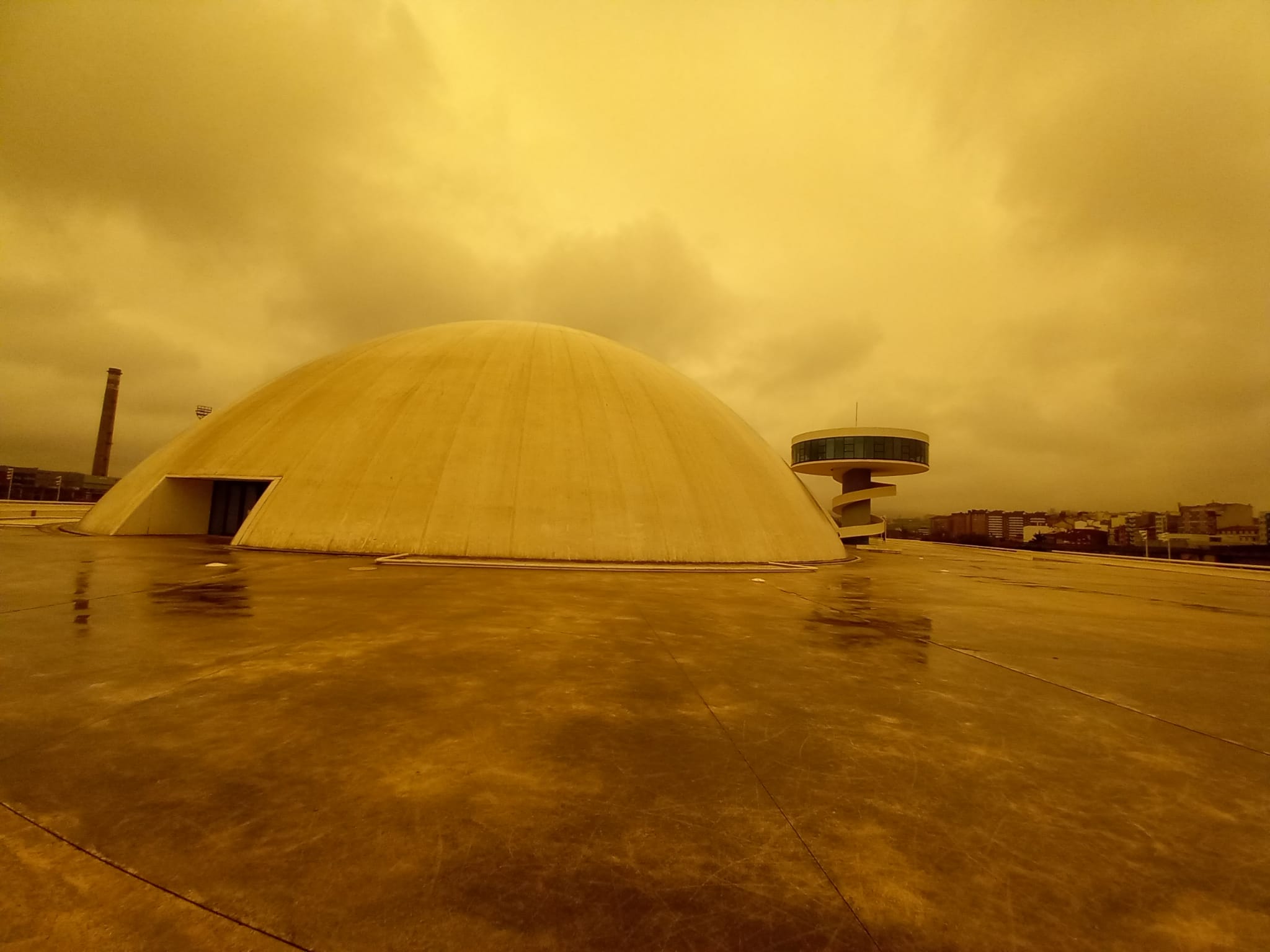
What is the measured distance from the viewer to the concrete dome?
1616 cm

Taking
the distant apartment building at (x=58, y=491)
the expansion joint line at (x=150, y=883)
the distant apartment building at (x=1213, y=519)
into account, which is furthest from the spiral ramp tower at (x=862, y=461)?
the distant apartment building at (x=1213, y=519)

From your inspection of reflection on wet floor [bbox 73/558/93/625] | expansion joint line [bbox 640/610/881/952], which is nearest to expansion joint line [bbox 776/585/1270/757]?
expansion joint line [bbox 640/610/881/952]

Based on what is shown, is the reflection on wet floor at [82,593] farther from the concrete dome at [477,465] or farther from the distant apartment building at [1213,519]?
the distant apartment building at [1213,519]

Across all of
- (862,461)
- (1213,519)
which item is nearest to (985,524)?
(1213,519)

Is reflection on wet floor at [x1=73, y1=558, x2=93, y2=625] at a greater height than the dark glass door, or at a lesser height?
lesser

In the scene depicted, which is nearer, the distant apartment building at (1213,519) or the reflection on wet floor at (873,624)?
the reflection on wet floor at (873,624)

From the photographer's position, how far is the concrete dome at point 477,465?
53.0ft

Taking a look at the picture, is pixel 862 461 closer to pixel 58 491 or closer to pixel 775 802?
pixel 775 802

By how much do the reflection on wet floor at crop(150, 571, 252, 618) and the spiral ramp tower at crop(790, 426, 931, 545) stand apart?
3867cm

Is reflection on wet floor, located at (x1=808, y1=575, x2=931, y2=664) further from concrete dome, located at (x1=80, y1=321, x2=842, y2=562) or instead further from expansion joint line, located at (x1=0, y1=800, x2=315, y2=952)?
concrete dome, located at (x1=80, y1=321, x2=842, y2=562)

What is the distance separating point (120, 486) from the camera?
21844mm

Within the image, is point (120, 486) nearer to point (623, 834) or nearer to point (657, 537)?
point (657, 537)

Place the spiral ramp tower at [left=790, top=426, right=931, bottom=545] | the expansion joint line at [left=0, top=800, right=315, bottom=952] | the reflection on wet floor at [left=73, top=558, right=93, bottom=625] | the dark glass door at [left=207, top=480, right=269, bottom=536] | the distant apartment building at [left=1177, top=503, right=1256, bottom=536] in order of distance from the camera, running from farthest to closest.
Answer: the distant apartment building at [left=1177, top=503, right=1256, bottom=536] → the spiral ramp tower at [left=790, top=426, right=931, bottom=545] → the dark glass door at [left=207, top=480, right=269, bottom=536] → the reflection on wet floor at [left=73, top=558, right=93, bottom=625] → the expansion joint line at [left=0, top=800, right=315, bottom=952]

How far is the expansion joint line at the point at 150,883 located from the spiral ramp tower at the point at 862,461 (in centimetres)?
4205
